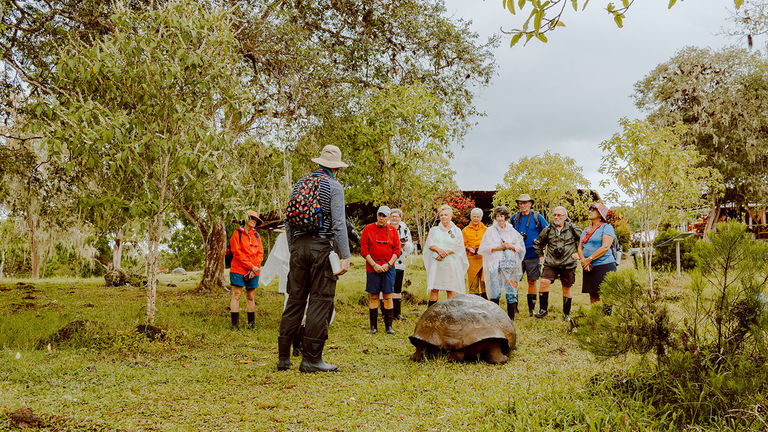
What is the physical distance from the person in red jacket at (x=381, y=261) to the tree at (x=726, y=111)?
24.3 meters

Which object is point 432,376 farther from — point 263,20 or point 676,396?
point 263,20

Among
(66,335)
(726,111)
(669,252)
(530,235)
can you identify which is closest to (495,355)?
(530,235)

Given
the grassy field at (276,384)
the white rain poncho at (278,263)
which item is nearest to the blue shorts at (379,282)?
the grassy field at (276,384)

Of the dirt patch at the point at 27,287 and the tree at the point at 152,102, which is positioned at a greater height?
the tree at the point at 152,102

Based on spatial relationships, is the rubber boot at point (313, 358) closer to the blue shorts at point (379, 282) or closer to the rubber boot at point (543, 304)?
the blue shorts at point (379, 282)

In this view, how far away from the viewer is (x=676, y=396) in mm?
3674

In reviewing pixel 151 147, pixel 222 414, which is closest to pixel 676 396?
pixel 222 414

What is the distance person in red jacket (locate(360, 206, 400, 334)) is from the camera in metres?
7.60

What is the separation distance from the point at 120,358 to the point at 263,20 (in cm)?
723

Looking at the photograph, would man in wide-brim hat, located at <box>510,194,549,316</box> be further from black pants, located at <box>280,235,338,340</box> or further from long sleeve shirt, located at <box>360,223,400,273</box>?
black pants, located at <box>280,235,338,340</box>

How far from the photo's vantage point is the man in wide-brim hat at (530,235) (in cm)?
901

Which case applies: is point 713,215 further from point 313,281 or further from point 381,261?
point 313,281

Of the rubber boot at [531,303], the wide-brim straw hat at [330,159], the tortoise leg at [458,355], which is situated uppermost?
the wide-brim straw hat at [330,159]

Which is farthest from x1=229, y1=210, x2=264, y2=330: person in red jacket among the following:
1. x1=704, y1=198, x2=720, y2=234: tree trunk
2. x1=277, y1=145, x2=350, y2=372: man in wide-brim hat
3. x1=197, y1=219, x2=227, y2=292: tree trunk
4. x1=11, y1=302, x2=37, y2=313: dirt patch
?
x1=704, y1=198, x2=720, y2=234: tree trunk
